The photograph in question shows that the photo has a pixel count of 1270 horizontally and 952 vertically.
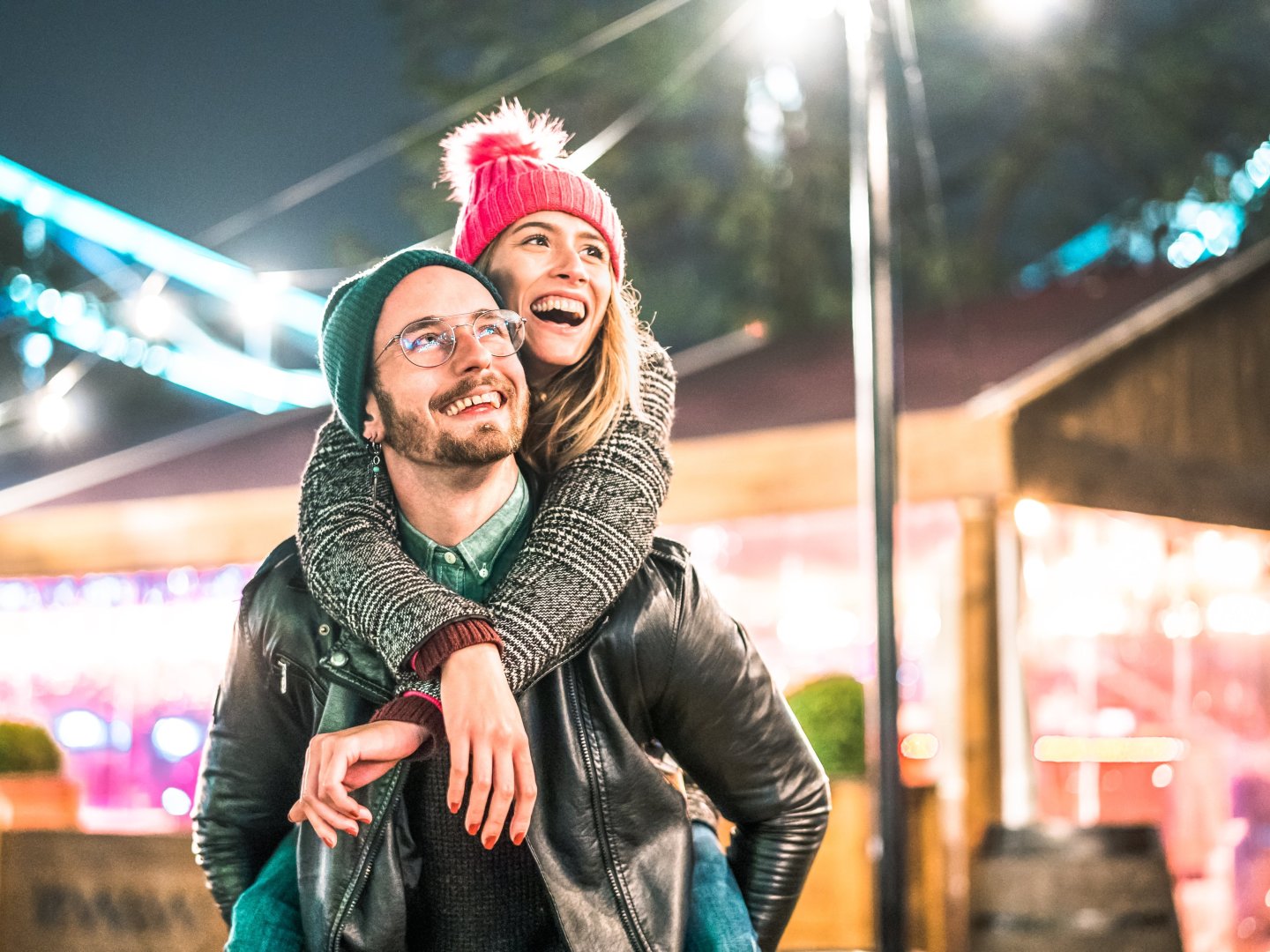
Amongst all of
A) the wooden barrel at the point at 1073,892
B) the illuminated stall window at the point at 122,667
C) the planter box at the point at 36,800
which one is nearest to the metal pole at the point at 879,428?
the wooden barrel at the point at 1073,892

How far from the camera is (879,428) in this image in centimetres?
370

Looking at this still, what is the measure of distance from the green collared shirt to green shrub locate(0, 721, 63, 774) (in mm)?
4656

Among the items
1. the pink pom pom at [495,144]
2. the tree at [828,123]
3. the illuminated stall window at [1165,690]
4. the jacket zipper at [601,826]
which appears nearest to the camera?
the jacket zipper at [601,826]

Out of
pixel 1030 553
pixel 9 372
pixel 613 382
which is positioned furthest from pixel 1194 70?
pixel 613 382

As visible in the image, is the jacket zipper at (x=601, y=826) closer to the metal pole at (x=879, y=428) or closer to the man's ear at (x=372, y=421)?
the man's ear at (x=372, y=421)

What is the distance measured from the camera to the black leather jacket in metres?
1.42

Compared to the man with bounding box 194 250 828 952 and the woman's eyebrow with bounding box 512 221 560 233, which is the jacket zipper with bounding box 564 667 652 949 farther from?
the woman's eyebrow with bounding box 512 221 560 233

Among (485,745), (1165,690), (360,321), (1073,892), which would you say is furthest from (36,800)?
(1165,690)

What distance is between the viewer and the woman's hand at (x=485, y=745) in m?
1.26

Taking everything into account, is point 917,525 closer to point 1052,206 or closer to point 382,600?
point 382,600

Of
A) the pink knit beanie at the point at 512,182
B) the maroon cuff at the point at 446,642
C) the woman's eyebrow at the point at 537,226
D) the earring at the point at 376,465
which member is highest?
the pink knit beanie at the point at 512,182

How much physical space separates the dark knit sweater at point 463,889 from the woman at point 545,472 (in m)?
0.16

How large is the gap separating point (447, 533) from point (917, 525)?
4.81m

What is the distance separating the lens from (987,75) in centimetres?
1616
